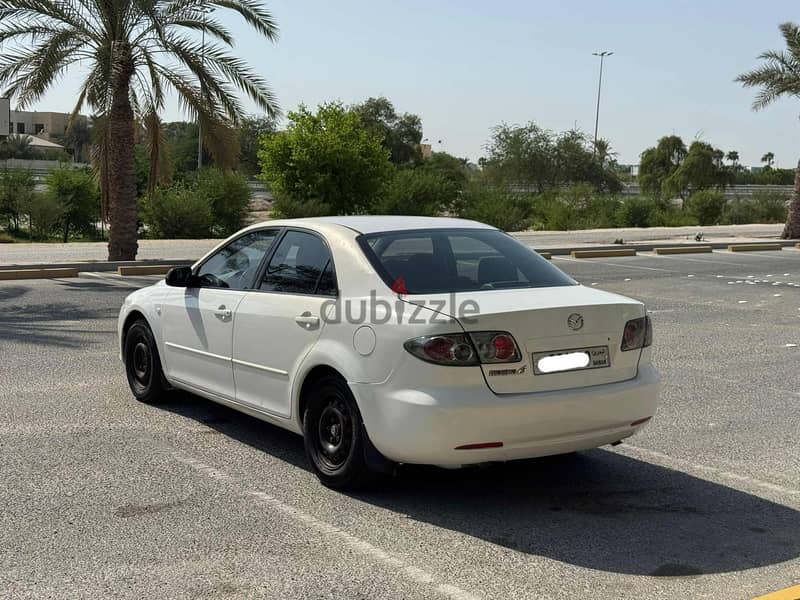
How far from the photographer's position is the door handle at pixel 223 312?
6574mm

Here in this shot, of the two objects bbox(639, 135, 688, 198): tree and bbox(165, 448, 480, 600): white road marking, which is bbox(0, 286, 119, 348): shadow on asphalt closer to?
bbox(165, 448, 480, 600): white road marking

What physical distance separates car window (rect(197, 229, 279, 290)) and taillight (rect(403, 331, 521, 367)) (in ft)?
5.97

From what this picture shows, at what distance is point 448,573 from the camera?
4500 millimetres

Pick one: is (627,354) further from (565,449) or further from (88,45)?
(88,45)

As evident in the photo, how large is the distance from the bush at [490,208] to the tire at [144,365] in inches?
1223

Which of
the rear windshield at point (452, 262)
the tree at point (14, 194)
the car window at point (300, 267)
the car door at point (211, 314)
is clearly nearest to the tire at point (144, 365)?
the car door at point (211, 314)

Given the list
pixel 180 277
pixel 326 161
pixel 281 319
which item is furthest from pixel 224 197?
pixel 281 319

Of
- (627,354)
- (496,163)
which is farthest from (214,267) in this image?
(496,163)

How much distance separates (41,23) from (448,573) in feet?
60.1

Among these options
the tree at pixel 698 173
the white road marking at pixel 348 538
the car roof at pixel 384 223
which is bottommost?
the white road marking at pixel 348 538

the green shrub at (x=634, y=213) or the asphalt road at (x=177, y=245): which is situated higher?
the green shrub at (x=634, y=213)

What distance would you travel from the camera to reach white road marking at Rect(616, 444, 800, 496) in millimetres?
5918

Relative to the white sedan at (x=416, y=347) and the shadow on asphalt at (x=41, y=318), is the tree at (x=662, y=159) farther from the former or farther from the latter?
the white sedan at (x=416, y=347)

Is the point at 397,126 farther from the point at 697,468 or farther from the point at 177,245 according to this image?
the point at 697,468
